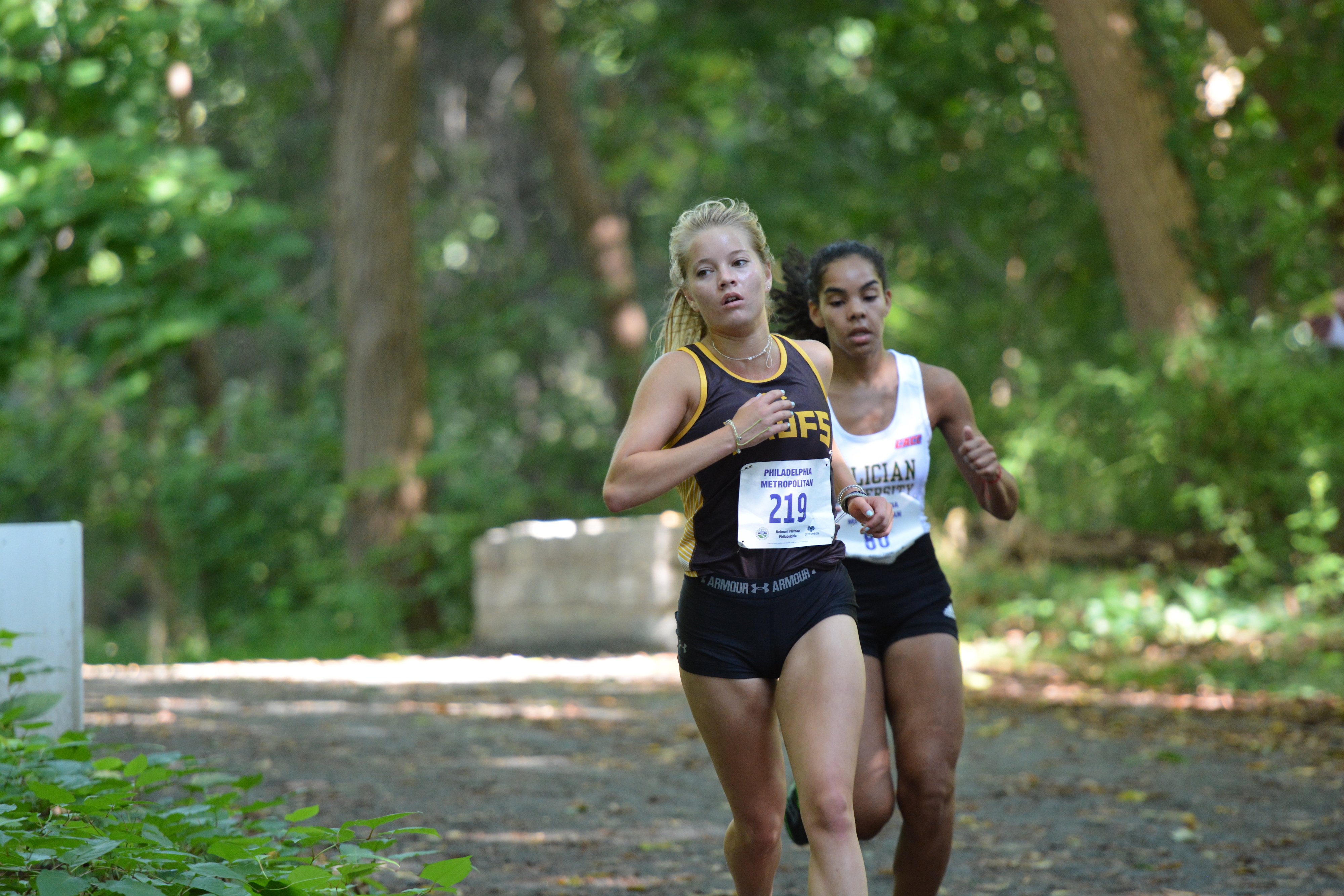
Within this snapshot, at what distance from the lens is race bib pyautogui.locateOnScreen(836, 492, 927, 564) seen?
4.38 metres

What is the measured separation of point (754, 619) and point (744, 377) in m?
0.63

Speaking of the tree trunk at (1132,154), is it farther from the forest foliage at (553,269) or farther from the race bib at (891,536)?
the race bib at (891,536)

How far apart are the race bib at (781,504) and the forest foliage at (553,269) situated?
7.42 metres

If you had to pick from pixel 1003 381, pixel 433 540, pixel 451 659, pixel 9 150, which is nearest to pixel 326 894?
pixel 9 150

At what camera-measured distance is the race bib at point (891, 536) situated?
438 cm

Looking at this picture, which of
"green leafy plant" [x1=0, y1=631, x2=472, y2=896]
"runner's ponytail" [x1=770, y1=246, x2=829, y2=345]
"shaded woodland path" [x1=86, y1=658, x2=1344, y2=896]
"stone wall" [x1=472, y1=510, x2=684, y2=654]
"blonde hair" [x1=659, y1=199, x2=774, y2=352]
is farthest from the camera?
"stone wall" [x1=472, y1=510, x2=684, y2=654]

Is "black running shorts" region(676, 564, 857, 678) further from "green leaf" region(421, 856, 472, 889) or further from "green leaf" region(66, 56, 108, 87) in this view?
"green leaf" region(66, 56, 108, 87)

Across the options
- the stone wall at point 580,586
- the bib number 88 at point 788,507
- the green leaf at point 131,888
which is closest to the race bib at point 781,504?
the bib number 88 at point 788,507

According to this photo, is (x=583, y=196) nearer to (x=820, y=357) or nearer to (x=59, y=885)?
(x=820, y=357)

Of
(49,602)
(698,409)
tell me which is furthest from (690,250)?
(49,602)

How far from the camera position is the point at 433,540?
49.6ft

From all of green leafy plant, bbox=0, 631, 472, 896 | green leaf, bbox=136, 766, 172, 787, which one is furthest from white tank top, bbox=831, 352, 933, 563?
green leaf, bbox=136, 766, 172, 787

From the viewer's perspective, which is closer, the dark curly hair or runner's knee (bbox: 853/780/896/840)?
runner's knee (bbox: 853/780/896/840)

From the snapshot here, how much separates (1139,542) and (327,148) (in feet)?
55.6
